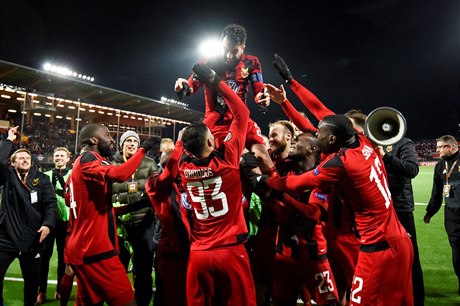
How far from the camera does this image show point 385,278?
9.87 feet

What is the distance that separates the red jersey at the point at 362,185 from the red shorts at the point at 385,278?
0.44ft

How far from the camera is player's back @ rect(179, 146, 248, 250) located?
3014mm

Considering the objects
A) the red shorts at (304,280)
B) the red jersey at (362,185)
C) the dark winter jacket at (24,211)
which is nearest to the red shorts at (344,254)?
the red shorts at (304,280)

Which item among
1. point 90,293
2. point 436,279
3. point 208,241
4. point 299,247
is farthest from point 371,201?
point 436,279

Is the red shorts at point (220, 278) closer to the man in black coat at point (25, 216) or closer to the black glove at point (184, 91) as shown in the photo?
the black glove at point (184, 91)

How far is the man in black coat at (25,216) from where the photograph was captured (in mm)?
4754

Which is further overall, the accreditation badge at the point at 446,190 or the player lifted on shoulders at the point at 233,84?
the accreditation badge at the point at 446,190

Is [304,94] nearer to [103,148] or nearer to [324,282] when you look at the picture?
[324,282]

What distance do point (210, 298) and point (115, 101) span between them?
36097 mm

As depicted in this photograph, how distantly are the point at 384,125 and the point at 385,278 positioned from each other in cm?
154

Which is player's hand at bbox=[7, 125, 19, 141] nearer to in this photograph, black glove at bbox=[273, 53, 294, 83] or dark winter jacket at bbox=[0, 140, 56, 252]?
dark winter jacket at bbox=[0, 140, 56, 252]

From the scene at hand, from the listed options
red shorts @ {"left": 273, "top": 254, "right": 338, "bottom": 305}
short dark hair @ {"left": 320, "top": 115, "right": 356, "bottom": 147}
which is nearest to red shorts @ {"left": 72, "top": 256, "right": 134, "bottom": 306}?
red shorts @ {"left": 273, "top": 254, "right": 338, "bottom": 305}

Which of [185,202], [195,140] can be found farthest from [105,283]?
[195,140]

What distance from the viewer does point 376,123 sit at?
3656 millimetres
